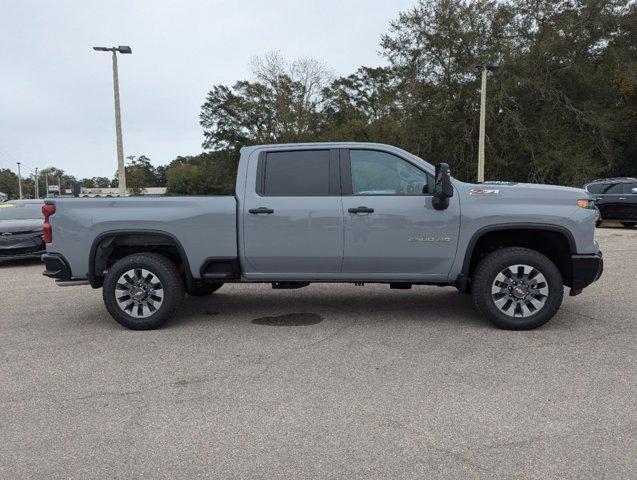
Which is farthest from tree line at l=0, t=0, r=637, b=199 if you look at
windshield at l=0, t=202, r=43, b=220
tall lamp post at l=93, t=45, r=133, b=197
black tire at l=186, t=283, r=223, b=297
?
black tire at l=186, t=283, r=223, b=297

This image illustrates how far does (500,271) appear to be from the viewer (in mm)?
5285

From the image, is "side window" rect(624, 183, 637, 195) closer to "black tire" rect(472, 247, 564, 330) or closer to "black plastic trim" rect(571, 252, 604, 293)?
"black plastic trim" rect(571, 252, 604, 293)

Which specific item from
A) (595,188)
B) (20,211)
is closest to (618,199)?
(595,188)

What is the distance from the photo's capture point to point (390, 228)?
5340 mm

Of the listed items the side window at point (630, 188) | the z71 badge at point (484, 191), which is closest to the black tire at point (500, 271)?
the z71 badge at point (484, 191)

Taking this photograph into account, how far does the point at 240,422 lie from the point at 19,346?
291 centimetres

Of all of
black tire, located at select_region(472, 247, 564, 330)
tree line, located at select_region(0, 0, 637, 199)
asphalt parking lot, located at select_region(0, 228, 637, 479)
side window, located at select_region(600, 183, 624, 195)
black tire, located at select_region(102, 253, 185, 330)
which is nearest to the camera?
asphalt parking lot, located at select_region(0, 228, 637, 479)

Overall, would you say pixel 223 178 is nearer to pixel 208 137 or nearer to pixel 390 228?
pixel 208 137

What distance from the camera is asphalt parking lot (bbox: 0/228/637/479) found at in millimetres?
2916

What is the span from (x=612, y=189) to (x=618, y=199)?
41 cm

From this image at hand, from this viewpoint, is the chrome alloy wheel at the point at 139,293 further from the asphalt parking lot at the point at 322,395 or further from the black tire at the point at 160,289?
the asphalt parking lot at the point at 322,395

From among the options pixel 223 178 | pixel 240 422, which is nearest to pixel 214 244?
pixel 240 422

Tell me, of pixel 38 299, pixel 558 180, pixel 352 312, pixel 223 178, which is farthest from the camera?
pixel 223 178

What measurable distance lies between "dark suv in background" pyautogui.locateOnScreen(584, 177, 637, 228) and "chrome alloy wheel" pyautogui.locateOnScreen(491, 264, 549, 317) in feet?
44.1
